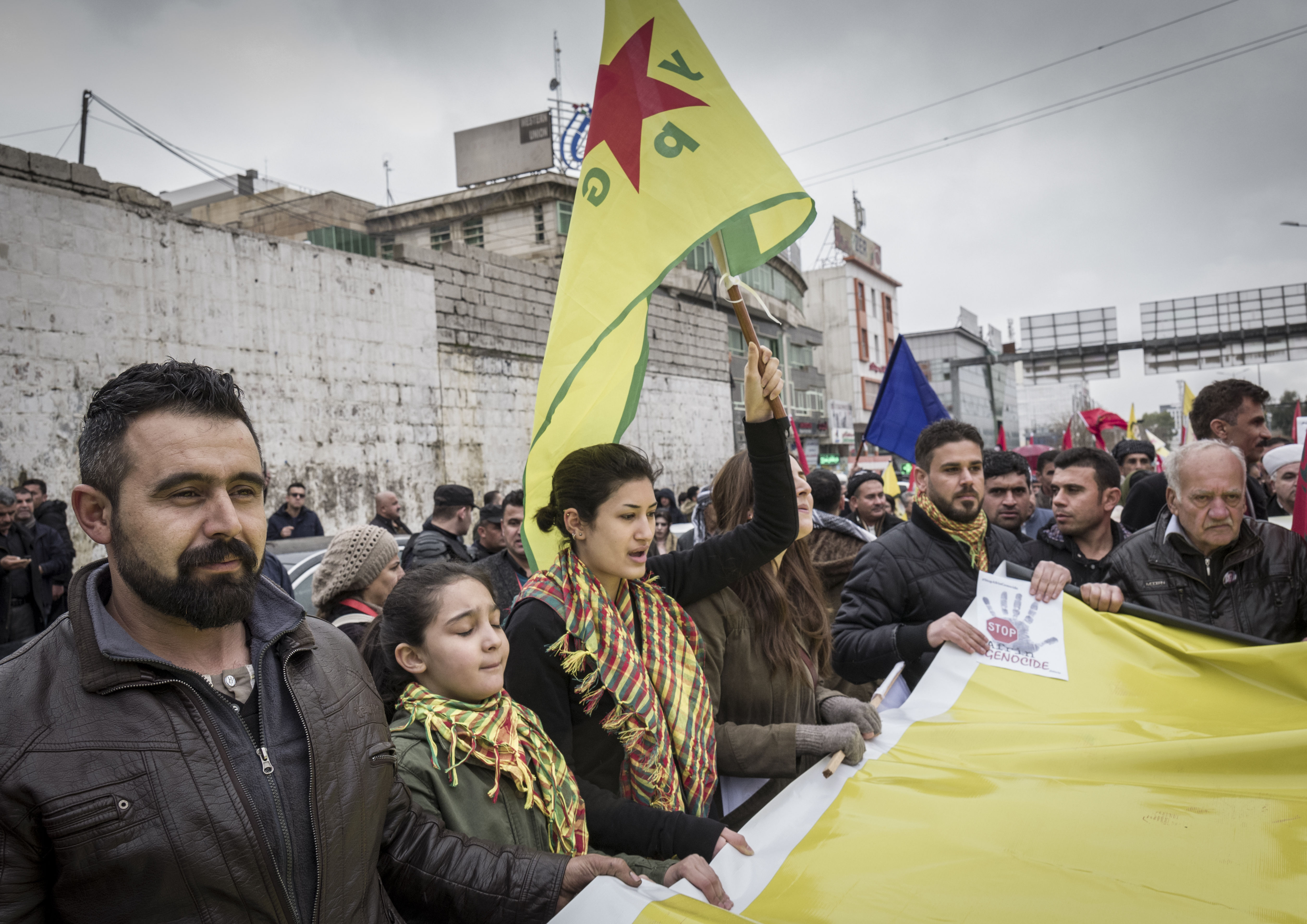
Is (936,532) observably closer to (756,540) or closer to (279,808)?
(756,540)

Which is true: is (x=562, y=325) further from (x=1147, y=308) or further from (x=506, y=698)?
(x=1147, y=308)

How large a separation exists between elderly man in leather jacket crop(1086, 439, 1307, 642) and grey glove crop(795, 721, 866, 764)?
1.26m

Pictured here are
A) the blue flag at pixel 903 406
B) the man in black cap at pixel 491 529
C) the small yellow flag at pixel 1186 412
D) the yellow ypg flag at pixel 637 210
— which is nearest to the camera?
the yellow ypg flag at pixel 637 210

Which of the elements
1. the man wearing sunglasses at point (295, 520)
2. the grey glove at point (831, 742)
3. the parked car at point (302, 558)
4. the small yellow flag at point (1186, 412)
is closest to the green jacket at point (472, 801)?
the grey glove at point (831, 742)

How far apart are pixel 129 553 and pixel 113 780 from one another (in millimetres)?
366

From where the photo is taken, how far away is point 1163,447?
1825 centimetres

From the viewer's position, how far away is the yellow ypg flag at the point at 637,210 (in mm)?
2707

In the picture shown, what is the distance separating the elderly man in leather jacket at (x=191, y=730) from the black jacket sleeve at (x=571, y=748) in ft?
1.19

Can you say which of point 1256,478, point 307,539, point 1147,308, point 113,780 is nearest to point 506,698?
point 113,780

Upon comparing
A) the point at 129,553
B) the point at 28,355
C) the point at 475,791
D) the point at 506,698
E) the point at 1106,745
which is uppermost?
the point at 28,355

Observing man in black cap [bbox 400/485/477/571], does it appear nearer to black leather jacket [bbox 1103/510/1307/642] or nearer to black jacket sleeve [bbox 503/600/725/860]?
black jacket sleeve [bbox 503/600/725/860]

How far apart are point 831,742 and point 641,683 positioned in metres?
0.68

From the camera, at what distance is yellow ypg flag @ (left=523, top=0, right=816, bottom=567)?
2707 millimetres

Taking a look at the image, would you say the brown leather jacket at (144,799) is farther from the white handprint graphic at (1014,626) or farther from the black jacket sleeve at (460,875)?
the white handprint graphic at (1014,626)
